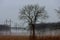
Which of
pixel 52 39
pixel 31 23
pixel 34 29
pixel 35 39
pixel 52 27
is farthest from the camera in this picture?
pixel 31 23

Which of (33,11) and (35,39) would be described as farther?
(33,11)

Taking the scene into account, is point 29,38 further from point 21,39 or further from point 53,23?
point 53,23

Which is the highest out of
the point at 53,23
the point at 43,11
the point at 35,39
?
the point at 43,11

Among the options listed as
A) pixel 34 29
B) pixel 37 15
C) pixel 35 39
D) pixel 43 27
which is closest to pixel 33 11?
pixel 37 15

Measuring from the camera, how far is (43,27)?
29.3 meters

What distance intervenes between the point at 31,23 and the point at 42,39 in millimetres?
13691

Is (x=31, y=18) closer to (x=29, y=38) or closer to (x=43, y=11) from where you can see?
(x=43, y=11)

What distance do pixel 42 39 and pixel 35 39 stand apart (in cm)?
141

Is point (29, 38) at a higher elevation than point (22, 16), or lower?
lower

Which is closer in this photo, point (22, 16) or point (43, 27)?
point (43, 27)

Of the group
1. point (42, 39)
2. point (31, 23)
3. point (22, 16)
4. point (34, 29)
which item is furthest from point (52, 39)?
point (22, 16)

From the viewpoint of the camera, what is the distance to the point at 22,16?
36.0 metres

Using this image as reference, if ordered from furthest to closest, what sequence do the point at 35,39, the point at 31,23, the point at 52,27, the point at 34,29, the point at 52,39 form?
1. the point at 31,23
2. the point at 34,29
3. the point at 52,27
4. the point at 35,39
5. the point at 52,39

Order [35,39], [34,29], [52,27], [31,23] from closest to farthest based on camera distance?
1. [35,39]
2. [52,27]
3. [34,29]
4. [31,23]
